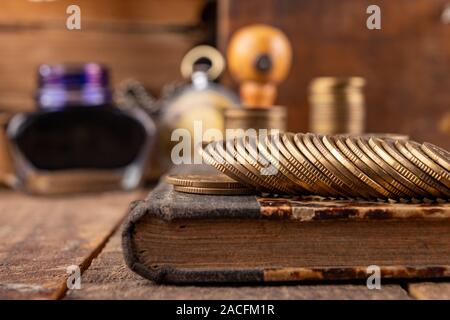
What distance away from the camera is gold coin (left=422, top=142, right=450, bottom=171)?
25.2 inches

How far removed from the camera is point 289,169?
0.66m

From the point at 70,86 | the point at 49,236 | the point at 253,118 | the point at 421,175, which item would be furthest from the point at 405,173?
the point at 70,86

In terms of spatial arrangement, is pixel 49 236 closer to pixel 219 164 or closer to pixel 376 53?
pixel 219 164

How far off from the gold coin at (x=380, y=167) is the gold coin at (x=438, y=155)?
4 centimetres

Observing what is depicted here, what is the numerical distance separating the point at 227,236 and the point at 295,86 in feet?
3.66

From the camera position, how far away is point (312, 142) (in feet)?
2.19

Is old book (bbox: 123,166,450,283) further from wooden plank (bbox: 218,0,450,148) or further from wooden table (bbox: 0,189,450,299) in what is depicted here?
wooden plank (bbox: 218,0,450,148)

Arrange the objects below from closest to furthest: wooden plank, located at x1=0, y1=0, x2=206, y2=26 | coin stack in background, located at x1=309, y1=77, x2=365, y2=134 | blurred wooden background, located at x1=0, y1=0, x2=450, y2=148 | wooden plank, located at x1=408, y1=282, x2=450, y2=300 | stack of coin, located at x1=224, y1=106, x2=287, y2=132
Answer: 1. wooden plank, located at x1=408, y1=282, x2=450, y2=300
2. stack of coin, located at x1=224, y1=106, x2=287, y2=132
3. coin stack in background, located at x1=309, y1=77, x2=365, y2=134
4. blurred wooden background, located at x1=0, y1=0, x2=450, y2=148
5. wooden plank, located at x1=0, y1=0, x2=206, y2=26

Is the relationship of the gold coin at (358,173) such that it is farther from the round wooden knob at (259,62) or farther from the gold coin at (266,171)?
the round wooden knob at (259,62)

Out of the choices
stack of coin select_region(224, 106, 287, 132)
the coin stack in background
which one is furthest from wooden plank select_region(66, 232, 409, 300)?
the coin stack in background

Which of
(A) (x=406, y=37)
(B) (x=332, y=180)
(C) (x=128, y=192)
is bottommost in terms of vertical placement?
(C) (x=128, y=192)

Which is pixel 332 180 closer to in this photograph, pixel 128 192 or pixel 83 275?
pixel 83 275

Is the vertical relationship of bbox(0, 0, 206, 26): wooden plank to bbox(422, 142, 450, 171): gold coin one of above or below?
above
